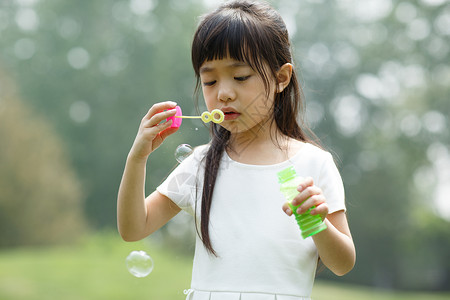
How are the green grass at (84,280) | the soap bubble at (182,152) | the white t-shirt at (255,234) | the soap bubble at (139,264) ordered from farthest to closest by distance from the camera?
the green grass at (84,280) < the soap bubble at (139,264) < the soap bubble at (182,152) < the white t-shirt at (255,234)

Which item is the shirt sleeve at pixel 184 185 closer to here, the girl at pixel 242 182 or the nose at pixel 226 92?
the girl at pixel 242 182

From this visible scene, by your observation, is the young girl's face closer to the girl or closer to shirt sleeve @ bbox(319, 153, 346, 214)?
the girl

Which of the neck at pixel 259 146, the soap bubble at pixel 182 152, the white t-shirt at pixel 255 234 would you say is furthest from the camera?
the soap bubble at pixel 182 152

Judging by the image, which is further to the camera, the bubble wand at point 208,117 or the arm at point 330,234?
the bubble wand at point 208,117

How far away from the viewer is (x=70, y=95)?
17734 mm

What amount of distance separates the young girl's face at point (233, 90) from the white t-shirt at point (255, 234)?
153 millimetres

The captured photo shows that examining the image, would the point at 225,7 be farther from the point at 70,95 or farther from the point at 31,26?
the point at 31,26

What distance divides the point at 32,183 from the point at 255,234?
14.5 meters

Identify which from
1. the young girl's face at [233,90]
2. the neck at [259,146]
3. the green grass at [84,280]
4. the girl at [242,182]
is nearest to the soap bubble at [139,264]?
the girl at [242,182]

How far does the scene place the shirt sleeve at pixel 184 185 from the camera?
1744mm

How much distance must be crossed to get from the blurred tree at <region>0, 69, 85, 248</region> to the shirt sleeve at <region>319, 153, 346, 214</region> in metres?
13.9

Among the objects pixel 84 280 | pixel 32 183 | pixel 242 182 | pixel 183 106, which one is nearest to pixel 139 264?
pixel 242 182

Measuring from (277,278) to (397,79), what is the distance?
1652 cm

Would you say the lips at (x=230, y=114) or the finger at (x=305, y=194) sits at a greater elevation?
the lips at (x=230, y=114)
